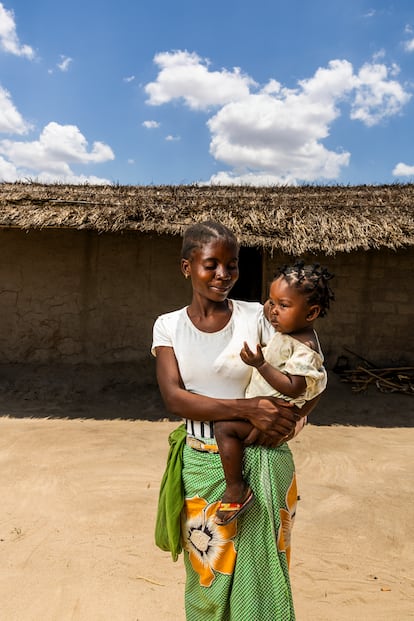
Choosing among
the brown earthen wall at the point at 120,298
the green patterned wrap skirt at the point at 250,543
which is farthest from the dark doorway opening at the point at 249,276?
the green patterned wrap skirt at the point at 250,543

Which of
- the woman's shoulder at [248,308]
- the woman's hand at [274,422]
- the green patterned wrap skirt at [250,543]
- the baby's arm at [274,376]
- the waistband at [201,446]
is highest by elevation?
the woman's shoulder at [248,308]

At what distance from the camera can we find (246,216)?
5.82 m

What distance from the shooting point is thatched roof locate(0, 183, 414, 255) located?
555cm

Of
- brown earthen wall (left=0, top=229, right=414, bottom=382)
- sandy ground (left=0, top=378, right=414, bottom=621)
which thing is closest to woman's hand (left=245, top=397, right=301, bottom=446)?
sandy ground (left=0, top=378, right=414, bottom=621)

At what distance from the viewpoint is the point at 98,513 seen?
11.2ft

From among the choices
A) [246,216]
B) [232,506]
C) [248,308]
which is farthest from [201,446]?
[246,216]

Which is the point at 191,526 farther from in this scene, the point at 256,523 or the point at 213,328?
the point at 213,328

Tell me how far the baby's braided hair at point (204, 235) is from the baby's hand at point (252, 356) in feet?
1.08

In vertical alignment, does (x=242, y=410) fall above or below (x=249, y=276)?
below

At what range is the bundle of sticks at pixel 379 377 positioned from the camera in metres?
6.37

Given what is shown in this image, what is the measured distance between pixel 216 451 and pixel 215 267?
0.55 m

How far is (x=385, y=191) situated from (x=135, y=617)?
6.78 metres

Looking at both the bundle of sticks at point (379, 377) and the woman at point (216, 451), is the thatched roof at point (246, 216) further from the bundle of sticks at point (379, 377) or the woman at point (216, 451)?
the woman at point (216, 451)

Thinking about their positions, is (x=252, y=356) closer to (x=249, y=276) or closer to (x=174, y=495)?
(x=174, y=495)
